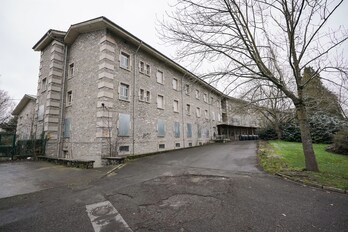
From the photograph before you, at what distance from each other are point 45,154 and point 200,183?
42.9 ft

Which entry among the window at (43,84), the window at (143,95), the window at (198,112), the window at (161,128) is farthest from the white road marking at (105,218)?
the window at (198,112)

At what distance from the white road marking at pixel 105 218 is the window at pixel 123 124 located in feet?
27.0

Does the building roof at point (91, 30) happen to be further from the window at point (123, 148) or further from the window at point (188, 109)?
the window at point (188, 109)

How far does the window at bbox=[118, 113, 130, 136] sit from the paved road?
6565 millimetres

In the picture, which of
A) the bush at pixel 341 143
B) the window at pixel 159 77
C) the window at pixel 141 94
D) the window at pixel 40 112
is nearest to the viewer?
the bush at pixel 341 143

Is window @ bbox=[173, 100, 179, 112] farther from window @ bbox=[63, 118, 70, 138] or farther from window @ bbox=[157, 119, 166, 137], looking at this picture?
window @ bbox=[63, 118, 70, 138]

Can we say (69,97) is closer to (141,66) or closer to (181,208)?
(141,66)

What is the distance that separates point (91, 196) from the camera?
4.77 meters

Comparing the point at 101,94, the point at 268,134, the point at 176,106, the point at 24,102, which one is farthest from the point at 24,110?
the point at 268,134

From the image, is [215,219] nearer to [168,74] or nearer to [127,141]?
[127,141]

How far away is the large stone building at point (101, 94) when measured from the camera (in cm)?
1175

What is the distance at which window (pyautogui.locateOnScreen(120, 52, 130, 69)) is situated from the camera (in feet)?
43.6

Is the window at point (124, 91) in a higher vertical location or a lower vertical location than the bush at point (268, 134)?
higher

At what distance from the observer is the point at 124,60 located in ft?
44.6
